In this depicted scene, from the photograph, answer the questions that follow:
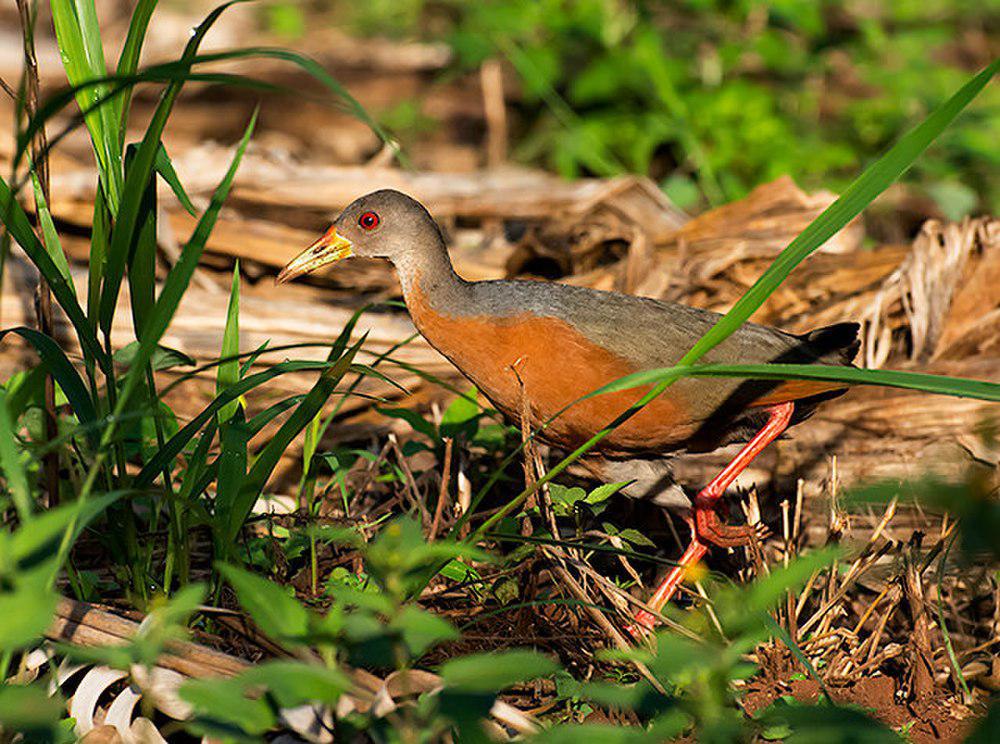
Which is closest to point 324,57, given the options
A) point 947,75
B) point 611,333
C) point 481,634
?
point 947,75

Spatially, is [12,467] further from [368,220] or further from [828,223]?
[368,220]

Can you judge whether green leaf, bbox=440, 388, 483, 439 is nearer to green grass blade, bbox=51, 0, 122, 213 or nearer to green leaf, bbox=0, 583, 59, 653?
green grass blade, bbox=51, 0, 122, 213

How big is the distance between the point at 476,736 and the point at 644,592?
146cm

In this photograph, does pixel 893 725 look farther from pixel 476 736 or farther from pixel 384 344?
pixel 384 344

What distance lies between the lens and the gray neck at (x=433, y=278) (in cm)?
328

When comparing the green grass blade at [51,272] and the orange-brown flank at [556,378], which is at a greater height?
the green grass blade at [51,272]

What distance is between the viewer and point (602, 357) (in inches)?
126

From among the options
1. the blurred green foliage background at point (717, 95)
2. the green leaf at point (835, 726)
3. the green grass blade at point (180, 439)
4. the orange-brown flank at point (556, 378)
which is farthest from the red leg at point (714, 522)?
the blurred green foliage background at point (717, 95)

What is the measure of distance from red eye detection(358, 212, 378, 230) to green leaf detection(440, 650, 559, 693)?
79.4 inches

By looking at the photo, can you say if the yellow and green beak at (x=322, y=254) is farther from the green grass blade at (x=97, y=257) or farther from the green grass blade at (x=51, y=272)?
the green grass blade at (x=51, y=272)

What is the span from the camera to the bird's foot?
118 inches

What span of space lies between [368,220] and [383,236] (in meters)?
0.07

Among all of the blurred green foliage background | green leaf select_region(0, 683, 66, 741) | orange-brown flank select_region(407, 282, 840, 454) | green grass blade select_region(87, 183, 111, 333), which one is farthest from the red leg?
the blurred green foliage background

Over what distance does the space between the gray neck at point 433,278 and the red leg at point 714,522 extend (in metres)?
0.86
